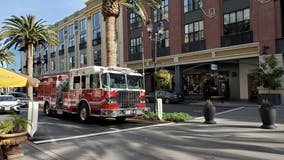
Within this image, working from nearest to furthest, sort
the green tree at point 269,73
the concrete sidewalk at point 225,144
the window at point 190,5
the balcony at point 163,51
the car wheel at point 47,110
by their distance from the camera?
the concrete sidewalk at point 225,144, the car wheel at point 47,110, the green tree at point 269,73, the window at point 190,5, the balcony at point 163,51

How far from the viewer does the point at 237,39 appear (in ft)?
92.1

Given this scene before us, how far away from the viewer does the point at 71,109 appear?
16281 mm

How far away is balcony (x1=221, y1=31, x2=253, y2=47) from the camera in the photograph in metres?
27.0

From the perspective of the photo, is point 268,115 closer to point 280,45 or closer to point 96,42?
point 280,45

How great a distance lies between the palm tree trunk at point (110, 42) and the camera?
55.4 feet

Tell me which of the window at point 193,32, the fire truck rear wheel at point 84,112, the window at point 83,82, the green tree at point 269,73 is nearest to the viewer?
the fire truck rear wheel at point 84,112

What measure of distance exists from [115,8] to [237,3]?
1619 cm

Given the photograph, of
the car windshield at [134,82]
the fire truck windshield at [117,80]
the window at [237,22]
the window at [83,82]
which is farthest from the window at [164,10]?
the fire truck windshield at [117,80]

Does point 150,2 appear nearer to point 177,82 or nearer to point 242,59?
point 242,59

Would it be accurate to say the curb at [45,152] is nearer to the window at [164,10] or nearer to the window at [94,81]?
the window at [94,81]

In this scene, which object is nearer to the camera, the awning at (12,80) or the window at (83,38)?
the awning at (12,80)

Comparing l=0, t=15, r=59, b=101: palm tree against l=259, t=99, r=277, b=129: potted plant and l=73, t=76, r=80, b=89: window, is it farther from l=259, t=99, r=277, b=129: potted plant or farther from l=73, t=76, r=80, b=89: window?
l=259, t=99, r=277, b=129: potted plant

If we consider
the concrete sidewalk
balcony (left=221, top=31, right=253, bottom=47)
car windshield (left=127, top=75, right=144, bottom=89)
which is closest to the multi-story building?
balcony (left=221, top=31, right=253, bottom=47)

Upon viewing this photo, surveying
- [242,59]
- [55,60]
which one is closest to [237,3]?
[242,59]
